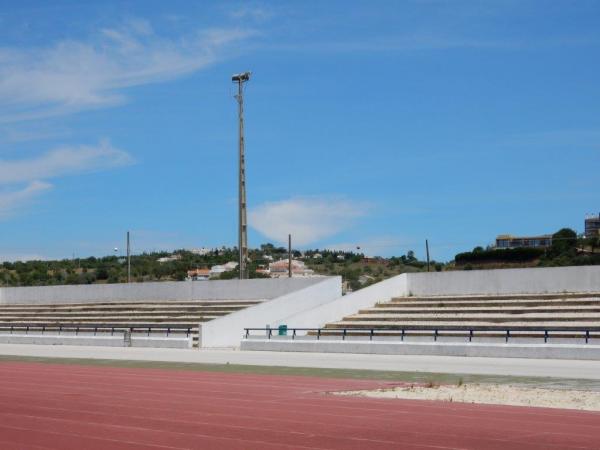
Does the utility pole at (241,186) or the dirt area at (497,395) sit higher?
the utility pole at (241,186)

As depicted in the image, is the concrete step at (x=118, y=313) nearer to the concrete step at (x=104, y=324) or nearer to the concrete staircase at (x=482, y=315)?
the concrete step at (x=104, y=324)

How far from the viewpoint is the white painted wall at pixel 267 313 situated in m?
38.3

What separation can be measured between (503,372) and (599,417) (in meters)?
9.44

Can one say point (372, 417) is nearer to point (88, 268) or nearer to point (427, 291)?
point (427, 291)

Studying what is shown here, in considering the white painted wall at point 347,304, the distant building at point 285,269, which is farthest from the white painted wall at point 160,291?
the distant building at point 285,269

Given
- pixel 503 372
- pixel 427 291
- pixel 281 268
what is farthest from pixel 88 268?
pixel 503 372

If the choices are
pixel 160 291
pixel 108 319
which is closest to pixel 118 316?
pixel 108 319

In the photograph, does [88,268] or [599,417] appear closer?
[599,417]

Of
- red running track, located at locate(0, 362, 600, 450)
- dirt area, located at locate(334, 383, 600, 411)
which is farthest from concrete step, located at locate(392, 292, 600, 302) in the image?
dirt area, located at locate(334, 383, 600, 411)

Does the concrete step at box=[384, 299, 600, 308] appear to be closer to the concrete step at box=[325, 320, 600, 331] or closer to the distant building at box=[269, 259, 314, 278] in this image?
the concrete step at box=[325, 320, 600, 331]

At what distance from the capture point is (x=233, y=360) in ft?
98.0

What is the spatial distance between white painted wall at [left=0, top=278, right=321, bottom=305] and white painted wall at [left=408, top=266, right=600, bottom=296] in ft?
18.0

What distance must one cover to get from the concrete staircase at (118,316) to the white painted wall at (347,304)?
4.50 metres

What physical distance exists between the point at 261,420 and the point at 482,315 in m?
24.9
